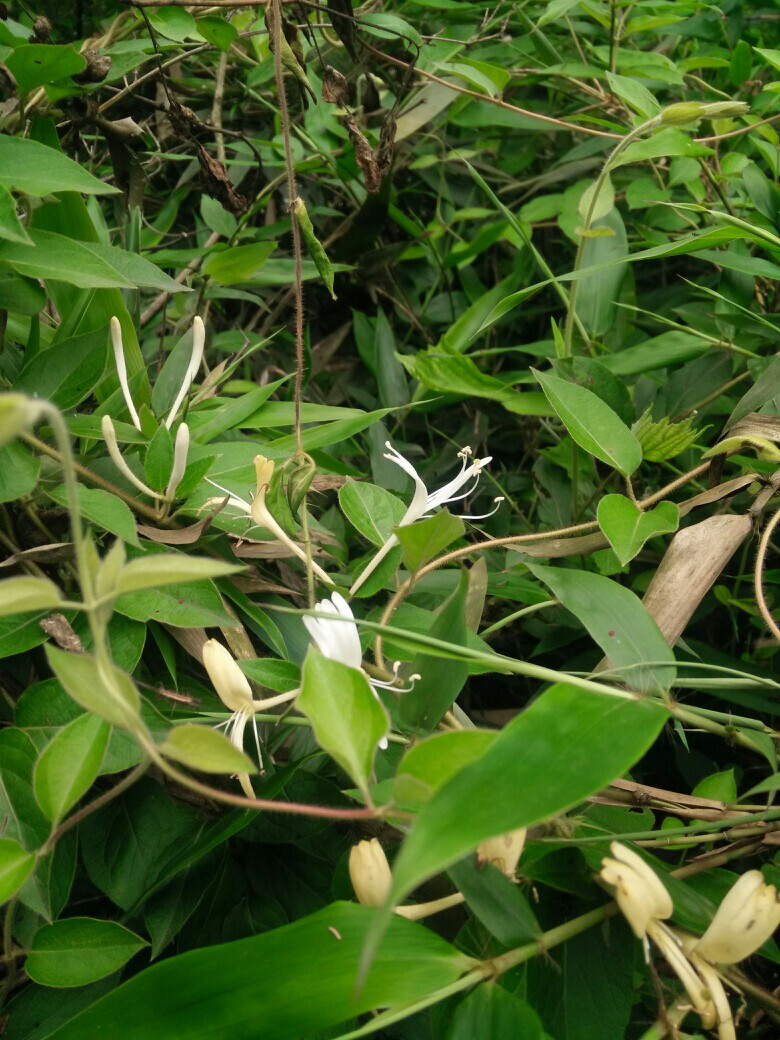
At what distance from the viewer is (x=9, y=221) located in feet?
1.43

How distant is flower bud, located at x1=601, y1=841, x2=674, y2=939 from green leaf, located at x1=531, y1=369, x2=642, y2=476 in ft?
0.87

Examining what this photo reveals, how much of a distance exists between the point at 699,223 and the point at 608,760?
710 millimetres

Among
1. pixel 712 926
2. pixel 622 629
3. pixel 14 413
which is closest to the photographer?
pixel 14 413

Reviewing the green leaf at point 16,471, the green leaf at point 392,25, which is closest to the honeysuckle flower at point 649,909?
the green leaf at point 16,471

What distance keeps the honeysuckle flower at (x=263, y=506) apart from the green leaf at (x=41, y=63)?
27 centimetres

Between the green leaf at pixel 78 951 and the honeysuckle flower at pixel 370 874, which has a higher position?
the honeysuckle flower at pixel 370 874

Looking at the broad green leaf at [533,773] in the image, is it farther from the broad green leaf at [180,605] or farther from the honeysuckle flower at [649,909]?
the broad green leaf at [180,605]

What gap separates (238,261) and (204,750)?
1.84 ft

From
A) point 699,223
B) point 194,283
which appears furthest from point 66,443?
point 699,223

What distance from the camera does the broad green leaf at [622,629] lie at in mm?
397

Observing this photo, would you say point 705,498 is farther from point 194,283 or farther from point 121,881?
point 194,283

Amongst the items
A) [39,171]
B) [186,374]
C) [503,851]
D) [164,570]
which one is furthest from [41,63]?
[503,851]

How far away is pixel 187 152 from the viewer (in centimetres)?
95

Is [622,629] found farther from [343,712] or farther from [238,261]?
[238,261]
